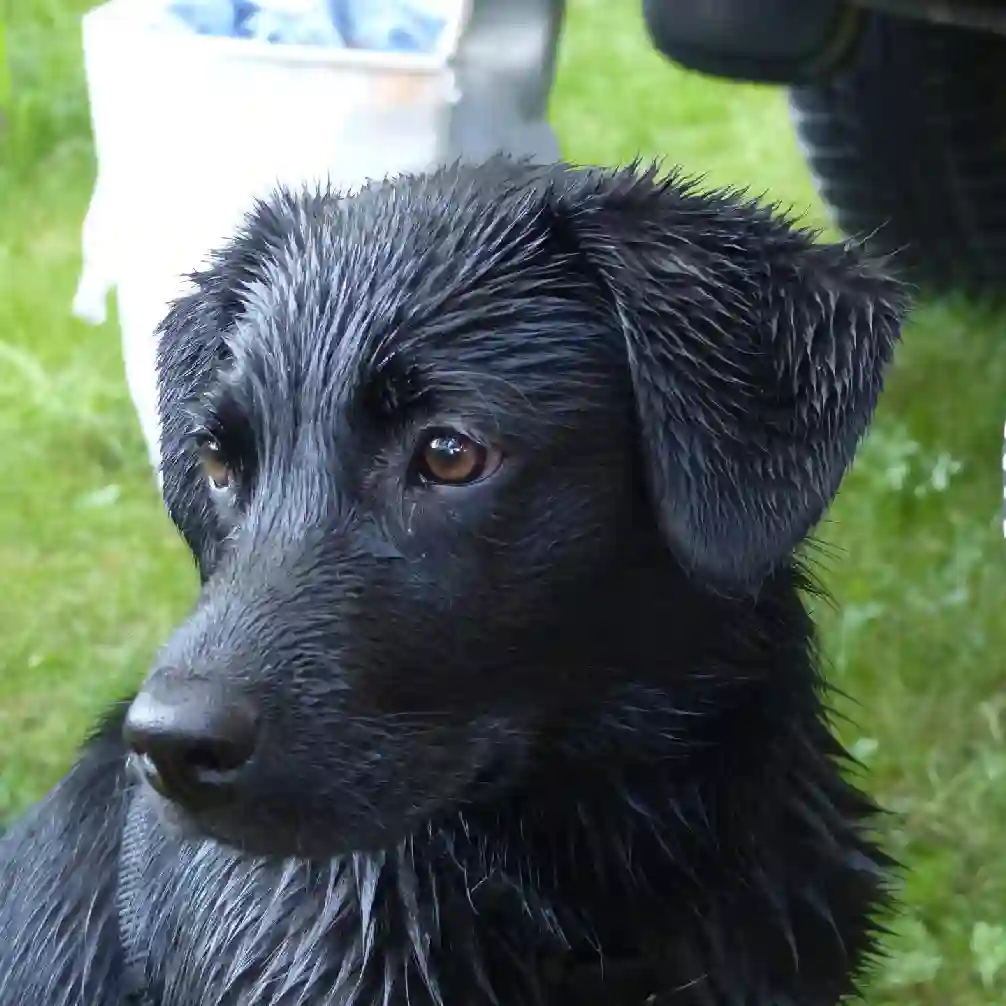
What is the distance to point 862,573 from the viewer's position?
3.74 metres

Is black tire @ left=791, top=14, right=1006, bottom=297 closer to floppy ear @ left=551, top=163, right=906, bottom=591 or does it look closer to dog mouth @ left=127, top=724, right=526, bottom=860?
floppy ear @ left=551, top=163, right=906, bottom=591

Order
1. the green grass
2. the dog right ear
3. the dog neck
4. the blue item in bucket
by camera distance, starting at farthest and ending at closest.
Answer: the blue item in bucket < the green grass < the dog right ear < the dog neck

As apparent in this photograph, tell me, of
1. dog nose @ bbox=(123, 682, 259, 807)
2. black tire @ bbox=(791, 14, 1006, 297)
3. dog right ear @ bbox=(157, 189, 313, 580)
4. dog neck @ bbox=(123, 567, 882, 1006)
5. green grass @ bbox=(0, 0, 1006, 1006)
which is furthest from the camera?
black tire @ bbox=(791, 14, 1006, 297)

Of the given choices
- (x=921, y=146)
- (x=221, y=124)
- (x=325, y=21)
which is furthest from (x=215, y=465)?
(x=921, y=146)

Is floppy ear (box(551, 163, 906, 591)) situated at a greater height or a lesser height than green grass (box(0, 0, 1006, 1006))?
greater

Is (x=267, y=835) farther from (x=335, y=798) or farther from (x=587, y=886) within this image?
(x=587, y=886)

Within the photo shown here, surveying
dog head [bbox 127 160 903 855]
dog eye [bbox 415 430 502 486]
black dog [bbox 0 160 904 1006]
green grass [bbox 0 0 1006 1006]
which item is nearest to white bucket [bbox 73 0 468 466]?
green grass [bbox 0 0 1006 1006]

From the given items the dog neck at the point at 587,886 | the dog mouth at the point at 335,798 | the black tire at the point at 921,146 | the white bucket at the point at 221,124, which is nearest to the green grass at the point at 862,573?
the black tire at the point at 921,146

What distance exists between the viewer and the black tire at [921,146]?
425cm

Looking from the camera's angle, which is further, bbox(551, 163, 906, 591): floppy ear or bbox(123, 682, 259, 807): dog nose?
bbox(551, 163, 906, 591): floppy ear

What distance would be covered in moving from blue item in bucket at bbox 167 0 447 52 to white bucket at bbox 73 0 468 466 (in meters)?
0.18

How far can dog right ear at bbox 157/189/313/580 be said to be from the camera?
6.81 ft

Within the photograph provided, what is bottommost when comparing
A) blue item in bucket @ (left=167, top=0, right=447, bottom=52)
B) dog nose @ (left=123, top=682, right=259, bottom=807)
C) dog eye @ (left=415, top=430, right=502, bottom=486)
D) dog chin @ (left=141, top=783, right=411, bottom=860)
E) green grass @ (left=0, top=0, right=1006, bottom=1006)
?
green grass @ (left=0, top=0, right=1006, bottom=1006)

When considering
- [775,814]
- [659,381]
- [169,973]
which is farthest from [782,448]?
[169,973]
